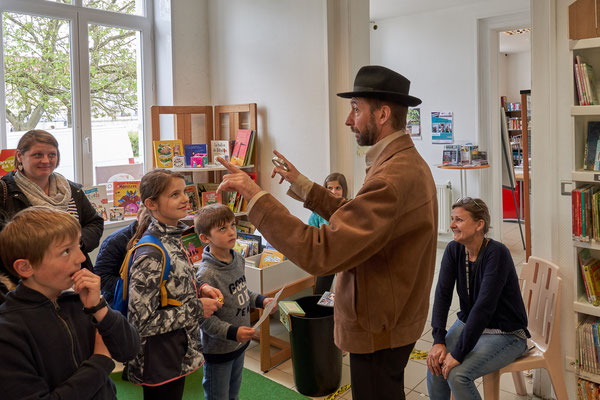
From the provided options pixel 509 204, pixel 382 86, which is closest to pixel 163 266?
pixel 382 86

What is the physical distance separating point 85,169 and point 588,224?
3.70 metres

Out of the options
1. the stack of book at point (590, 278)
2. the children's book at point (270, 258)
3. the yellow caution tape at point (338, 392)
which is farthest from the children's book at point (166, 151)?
the stack of book at point (590, 278)

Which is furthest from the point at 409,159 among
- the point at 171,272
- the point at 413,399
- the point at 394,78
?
the point at 413,399

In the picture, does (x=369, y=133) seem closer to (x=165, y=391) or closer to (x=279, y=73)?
(x=165, y=391)

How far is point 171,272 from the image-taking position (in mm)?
1889

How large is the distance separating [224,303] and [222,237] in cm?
30

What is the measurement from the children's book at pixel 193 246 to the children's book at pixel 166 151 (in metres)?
0.61

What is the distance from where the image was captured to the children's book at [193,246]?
4.02 metres

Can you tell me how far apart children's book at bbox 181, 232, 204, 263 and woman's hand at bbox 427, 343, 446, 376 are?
2093 mm

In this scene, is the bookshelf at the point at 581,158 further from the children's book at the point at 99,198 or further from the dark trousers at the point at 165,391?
the children's book at the point at 99,198

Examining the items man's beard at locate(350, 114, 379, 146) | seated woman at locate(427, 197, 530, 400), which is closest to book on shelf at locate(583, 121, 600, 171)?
seated woman at locate(427, 197, 530, 400)

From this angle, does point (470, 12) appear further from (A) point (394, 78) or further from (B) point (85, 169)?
(A) point (394, 78)

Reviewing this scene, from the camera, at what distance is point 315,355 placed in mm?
3000

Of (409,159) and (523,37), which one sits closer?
(409,159)
